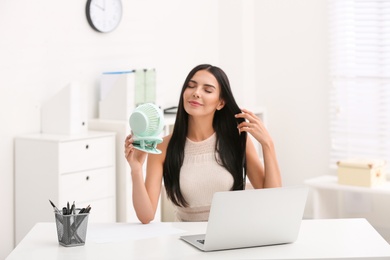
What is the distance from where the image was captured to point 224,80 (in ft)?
10.1

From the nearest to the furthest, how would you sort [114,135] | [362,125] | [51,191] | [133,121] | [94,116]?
[133,121] → [51,191] → [114,135] → [94,116] → [362,125]

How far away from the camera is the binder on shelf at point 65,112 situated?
13.7 feet

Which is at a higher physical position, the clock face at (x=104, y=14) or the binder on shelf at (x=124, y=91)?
the clock face at (x=104, y=14)

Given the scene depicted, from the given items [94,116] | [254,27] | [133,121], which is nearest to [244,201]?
[133,121]

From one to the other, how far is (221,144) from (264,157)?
0.78 ft

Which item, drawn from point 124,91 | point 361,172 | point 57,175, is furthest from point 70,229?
point 361,172

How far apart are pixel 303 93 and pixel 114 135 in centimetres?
199

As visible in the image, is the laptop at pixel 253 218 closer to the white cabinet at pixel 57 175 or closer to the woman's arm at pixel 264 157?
the woman's arm at pixel 264 157

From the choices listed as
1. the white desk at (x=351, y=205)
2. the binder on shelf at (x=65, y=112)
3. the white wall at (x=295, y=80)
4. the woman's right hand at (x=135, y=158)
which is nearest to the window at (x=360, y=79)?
the white wall at (x=295, y=80)

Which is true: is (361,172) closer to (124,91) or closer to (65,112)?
(124,91)

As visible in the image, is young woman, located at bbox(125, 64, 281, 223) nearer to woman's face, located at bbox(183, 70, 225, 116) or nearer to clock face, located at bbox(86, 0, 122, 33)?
woman's face, located at bbox(183, 70, 225, 116)

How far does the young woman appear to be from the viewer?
301cm

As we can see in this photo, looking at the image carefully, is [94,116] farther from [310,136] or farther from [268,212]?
[268,212]

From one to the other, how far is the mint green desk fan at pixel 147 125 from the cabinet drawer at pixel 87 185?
5.08 feet
